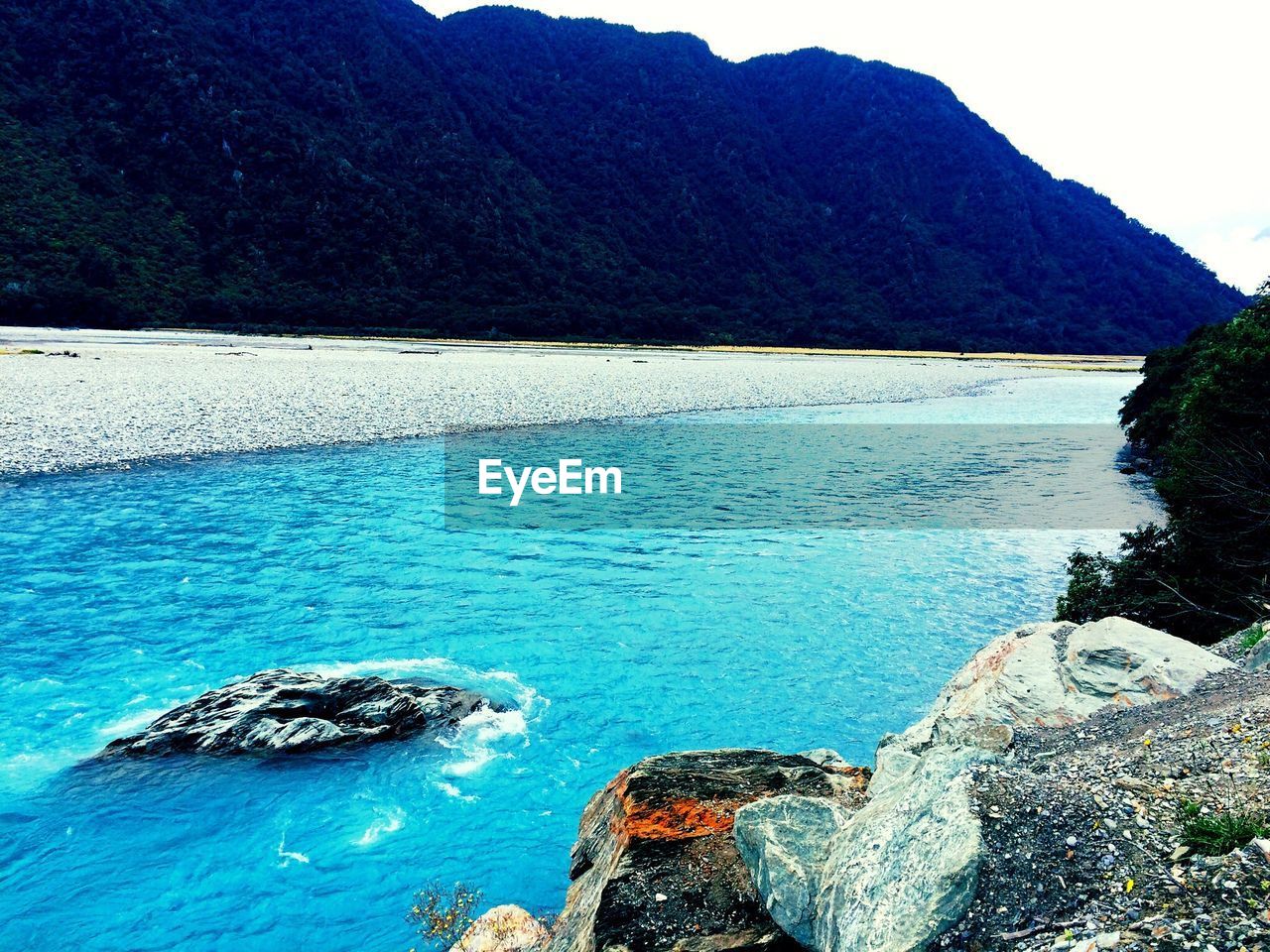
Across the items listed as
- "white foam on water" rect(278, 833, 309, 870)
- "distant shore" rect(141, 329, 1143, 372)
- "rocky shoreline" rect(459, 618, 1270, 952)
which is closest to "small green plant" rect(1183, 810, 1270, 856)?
"rocky shoreline" rect(459, 618, 1270, 952)

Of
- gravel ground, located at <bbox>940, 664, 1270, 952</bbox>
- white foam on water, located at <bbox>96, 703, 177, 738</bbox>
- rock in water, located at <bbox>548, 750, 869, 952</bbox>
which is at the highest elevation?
gravel ground, located at <bbox>940, 664, 1270, 952</bbox>

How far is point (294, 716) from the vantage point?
40.5ft

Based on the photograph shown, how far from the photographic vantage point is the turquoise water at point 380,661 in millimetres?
9383

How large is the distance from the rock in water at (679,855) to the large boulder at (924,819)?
1.12 ft

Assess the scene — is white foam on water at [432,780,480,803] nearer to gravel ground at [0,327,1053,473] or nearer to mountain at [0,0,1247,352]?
gravel ground at [0,327,1053,473]

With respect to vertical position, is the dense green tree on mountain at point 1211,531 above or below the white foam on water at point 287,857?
above

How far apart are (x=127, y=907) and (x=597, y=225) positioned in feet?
617

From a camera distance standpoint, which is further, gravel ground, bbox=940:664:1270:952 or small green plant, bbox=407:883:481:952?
small green plant, bbox=407:883:481:952

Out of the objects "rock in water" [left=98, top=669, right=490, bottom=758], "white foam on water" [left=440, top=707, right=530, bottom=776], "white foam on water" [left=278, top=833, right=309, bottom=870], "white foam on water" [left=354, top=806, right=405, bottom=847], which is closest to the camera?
"white foam on water" [left=278, top=833, right=309, bottom=870]

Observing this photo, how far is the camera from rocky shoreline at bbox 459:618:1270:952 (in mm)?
4340

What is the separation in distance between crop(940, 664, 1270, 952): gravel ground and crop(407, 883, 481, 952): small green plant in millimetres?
6182

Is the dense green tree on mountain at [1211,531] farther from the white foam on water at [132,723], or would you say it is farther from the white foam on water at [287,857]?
the white foam on water at [132,723]

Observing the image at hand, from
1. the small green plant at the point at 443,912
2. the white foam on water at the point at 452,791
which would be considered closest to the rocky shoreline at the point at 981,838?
the small green plant at the point at 443,912

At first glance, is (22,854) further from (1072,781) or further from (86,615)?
(1072,781)
